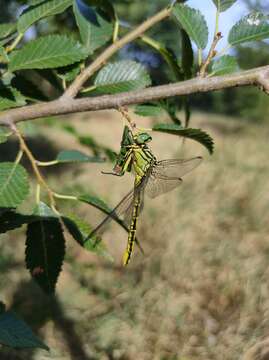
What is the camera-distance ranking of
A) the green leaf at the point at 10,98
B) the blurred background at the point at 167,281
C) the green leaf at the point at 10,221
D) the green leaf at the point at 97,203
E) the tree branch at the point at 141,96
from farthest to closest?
1. the blurred background at the point at 167,281
2. the green leaf at the point at 97,203
3. the green leaf at the point at 10,98
4. the green leaf at the point at 10,221
5. the tree branch at the point at 141,96

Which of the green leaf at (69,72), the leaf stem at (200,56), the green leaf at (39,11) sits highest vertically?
the green leaf at (39,11)

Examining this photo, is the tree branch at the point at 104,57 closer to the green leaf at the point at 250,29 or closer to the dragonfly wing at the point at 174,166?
the green leaf at the point at 250,29

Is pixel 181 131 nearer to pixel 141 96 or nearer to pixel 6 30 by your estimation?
pixel 141 96

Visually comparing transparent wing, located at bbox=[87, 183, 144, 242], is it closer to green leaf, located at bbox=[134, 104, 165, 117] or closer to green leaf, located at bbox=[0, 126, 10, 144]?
green leaf, located at bbox=[134, 104, 165, 117]

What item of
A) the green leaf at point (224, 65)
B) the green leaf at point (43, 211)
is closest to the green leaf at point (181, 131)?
the green leaf at point (224, 65)

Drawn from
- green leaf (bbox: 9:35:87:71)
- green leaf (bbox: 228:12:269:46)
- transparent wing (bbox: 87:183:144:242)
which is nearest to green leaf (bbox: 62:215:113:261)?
transparent wing (bbox: 87:183:144:242)

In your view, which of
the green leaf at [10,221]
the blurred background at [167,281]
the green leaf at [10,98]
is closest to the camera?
the green leaf at [10,221]

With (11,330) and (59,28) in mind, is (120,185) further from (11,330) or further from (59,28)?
(11,330)

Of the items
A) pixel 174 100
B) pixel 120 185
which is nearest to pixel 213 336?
pixel 174 100
